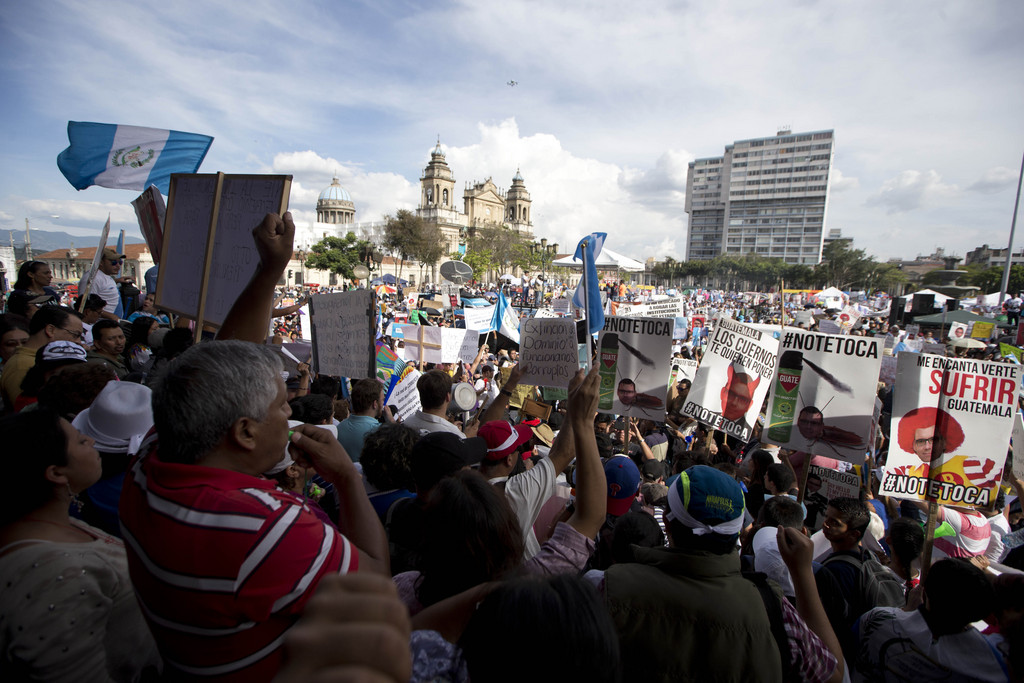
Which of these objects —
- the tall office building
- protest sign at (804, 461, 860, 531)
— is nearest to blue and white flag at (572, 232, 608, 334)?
protest sign at (804, 461, 860, 531)

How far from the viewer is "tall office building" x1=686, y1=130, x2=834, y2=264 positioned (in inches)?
4889

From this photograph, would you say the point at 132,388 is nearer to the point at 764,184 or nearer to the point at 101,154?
the point at 101,154

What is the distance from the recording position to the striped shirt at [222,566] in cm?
105

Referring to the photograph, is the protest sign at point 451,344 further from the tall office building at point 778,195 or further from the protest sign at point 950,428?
the tall office building at point 778,195

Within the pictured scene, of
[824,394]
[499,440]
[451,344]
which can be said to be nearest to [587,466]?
[499,440]

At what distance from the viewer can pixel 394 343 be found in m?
10.7

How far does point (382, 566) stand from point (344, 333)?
2.91 m

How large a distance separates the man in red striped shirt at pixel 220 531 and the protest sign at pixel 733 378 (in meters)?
4.17

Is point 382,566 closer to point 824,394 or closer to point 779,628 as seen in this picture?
point 779,628

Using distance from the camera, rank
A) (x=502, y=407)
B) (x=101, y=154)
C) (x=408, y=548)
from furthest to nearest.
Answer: (x=101, y=154) < (x=502, y=407) < (x=408, y=548)

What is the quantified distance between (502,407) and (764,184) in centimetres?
14680

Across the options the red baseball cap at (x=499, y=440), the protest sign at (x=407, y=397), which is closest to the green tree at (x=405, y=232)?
the protest sign at (x=407, y=397)

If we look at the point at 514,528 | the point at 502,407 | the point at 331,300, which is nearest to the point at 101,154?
the point at 331,300

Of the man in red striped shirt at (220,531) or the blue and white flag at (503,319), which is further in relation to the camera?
the blue and white flag at (503,319)
